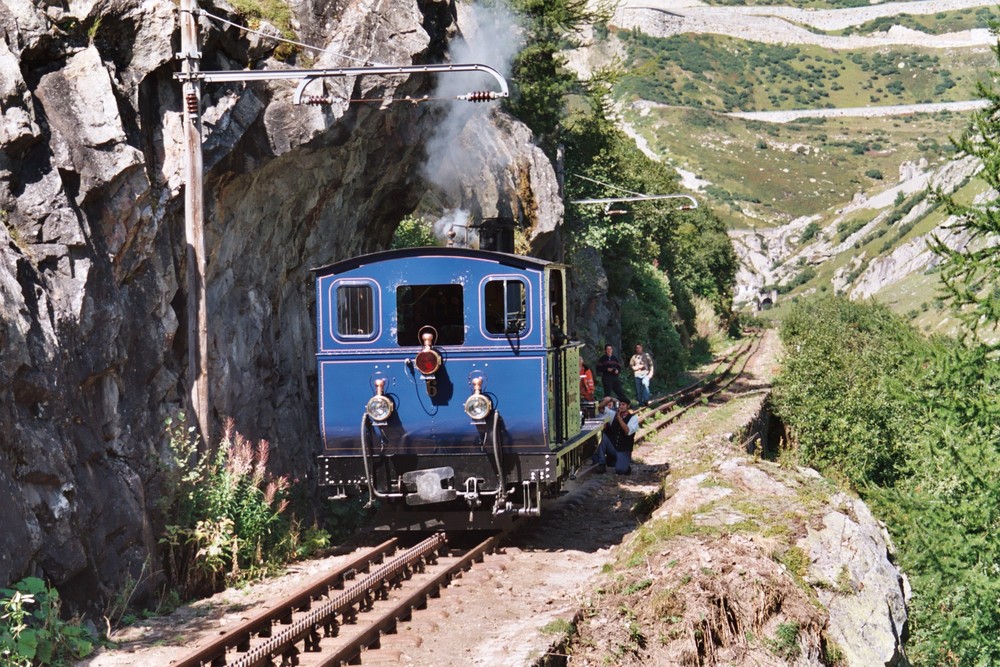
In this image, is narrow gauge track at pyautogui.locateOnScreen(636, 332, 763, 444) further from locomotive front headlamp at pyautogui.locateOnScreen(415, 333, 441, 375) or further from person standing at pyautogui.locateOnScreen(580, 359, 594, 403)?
locomotive front headlamp at pyautogui.locateOnScreen(415, 333, 441, 375)

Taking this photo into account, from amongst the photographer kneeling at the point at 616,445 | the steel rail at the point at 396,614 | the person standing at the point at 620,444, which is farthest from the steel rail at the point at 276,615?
the person standing at the point at 620,444

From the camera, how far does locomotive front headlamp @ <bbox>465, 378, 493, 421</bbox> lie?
1369cm

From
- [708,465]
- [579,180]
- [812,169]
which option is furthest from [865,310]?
[812,169]

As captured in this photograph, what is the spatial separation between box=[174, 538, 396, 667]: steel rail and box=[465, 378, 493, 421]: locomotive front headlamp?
1.98 metres

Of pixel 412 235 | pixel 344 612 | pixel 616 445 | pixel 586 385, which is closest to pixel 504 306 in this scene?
pixel 344 612

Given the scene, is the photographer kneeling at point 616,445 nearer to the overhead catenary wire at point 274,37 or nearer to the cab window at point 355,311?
the cab window at point 355,311

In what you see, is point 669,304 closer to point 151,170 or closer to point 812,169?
point 151,170

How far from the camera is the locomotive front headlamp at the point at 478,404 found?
539 inches

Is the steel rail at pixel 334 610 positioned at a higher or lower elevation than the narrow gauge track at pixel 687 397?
lower

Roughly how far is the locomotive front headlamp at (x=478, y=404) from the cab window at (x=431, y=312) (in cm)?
60

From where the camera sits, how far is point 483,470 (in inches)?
550

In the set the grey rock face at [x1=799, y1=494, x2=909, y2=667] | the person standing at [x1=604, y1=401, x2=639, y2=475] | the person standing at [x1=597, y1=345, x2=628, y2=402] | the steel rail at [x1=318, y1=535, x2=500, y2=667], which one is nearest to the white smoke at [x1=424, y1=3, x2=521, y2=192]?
the person standing at [x1=597, y1=345, x2=628, y2=402]

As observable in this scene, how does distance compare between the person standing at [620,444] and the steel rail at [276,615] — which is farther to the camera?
the person standing at [620,444]

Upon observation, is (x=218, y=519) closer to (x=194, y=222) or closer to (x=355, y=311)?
(x=355, y=311)
